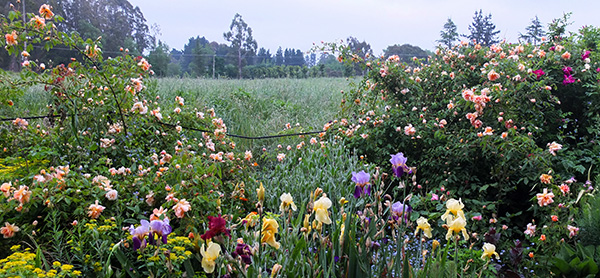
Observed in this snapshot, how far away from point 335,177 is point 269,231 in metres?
1.65

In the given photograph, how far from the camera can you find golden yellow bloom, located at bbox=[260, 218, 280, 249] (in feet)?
2.75

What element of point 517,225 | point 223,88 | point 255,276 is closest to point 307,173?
point 517,225

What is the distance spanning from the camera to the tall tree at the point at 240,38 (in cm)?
1892

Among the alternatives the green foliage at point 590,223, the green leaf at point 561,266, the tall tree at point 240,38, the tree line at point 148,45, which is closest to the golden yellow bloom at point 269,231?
the green leaf at point 561,266

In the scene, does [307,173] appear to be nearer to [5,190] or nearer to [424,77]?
[424,77]

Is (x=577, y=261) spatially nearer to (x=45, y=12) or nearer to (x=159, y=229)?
(x=159, y=229)

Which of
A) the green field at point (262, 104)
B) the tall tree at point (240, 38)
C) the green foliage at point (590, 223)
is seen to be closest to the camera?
the green foliage at point (590, 223)

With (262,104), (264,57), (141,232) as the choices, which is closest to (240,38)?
(264,57)

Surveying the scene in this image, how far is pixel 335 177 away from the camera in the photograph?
2.48 m

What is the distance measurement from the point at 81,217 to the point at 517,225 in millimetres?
2567

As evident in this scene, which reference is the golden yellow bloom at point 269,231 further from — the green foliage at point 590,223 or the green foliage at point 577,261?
the green foliage at point 590,223

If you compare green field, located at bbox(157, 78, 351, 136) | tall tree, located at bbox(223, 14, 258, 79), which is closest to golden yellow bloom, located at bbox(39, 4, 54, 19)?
green field, located at bbox(157, 78, 351, 136)

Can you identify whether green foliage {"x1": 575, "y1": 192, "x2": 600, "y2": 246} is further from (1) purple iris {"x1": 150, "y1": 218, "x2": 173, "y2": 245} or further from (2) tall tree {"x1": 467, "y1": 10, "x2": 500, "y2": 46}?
(2) tall tree {"x1": 467, "y1": 10, "x2": 500, "y2": 46}

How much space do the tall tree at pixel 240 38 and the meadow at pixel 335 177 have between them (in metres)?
15.9
